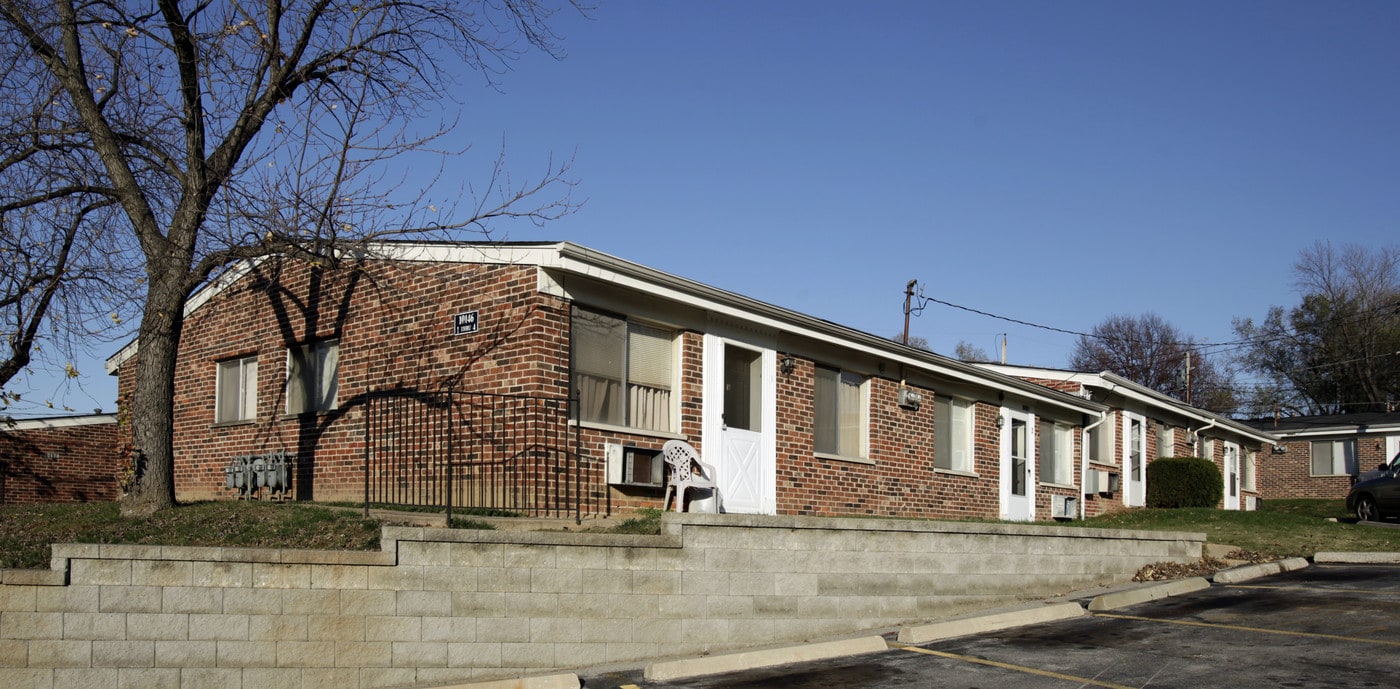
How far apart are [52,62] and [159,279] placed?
89.7 inches

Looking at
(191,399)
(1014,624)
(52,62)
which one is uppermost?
(52,62)

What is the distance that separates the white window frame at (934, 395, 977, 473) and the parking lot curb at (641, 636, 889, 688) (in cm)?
913

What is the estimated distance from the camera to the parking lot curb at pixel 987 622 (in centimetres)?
1027

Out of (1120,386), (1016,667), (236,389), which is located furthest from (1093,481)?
(236,389)

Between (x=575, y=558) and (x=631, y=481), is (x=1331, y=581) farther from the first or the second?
(x=575, y=558)

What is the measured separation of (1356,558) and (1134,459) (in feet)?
35.5

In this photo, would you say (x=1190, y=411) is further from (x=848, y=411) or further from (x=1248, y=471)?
(x=848, y=411)

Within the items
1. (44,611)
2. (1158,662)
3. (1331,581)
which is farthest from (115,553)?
(1331,581)

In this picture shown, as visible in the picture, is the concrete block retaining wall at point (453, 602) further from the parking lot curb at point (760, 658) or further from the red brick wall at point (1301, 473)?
the red brick wall at point (1301, 473)

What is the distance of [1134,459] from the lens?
86.5 feet

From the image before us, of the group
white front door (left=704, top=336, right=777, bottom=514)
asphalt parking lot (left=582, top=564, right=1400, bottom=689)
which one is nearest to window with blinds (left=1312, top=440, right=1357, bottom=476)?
asphalt parking lot (left=582, top=564, right=1400, bottom=689)

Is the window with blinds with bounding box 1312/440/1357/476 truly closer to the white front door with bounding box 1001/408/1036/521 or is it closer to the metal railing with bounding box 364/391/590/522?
the white front door with bounding box 1001/408/1036/521

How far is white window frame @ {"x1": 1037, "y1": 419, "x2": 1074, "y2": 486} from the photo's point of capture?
22359 mm

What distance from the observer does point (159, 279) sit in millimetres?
11164
